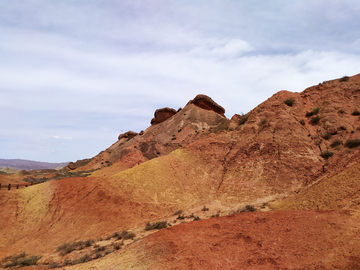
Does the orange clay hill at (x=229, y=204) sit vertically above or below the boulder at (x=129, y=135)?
below

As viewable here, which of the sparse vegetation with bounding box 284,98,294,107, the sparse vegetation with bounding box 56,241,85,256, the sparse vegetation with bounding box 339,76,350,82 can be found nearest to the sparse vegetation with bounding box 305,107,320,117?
the sparse vegetation with bounding box 284,98,294,107

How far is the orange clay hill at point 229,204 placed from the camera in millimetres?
6133

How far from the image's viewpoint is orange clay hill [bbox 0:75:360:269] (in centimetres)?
613

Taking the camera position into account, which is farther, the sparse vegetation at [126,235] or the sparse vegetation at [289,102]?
the sparse vegetation at [289,102]

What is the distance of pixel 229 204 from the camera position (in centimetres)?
1205

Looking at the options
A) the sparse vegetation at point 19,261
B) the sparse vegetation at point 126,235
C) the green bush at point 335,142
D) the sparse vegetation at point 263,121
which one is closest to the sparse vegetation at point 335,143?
the green bush at point 335,142

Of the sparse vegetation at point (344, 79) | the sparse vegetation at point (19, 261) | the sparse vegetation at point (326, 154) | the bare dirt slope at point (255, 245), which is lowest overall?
the sparse vegetation at point (19, 261)

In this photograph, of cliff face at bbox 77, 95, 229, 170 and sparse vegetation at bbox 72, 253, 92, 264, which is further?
cliff face at bbox 77, 95, 229, 170

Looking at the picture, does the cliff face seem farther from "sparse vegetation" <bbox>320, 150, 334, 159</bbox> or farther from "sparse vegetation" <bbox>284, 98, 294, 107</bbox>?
"sparse vegetation" <bbox>320, 150, 334, 159</bbox>

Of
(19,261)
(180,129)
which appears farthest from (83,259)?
(180,129)

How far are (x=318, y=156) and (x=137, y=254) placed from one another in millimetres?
11396

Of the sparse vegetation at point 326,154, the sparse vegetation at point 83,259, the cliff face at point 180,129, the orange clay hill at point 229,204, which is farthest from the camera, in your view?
the cliff face at point 180,129

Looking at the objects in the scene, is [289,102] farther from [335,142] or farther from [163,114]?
[163,114]

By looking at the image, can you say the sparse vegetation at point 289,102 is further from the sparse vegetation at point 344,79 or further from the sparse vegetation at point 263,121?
the sparse vegetation at point 344,79
